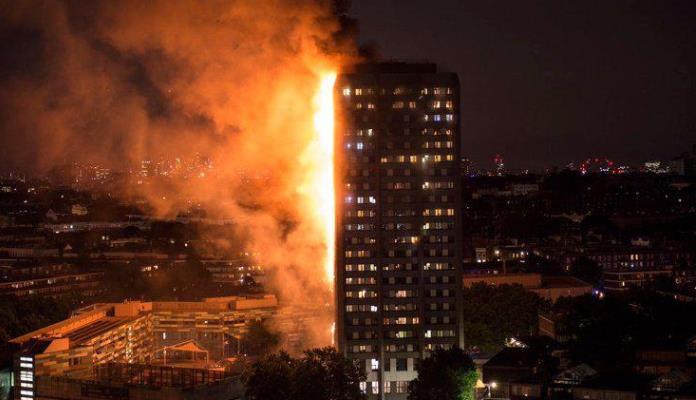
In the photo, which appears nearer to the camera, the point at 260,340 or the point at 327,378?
the point at 327,378

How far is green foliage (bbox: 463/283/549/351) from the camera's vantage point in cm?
4391

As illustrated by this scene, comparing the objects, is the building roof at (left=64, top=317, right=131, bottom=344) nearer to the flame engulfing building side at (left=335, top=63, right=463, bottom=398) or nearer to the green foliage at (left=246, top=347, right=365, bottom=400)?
the green foliage at (left=246, top=347, right=365, bottom=400)

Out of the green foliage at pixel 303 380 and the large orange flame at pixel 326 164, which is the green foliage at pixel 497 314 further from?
the green foliage at pixel 303 380

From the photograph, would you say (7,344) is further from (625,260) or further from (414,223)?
(625,260)

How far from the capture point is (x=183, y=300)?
52.8 m

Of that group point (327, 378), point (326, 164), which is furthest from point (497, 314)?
point (327, 378)

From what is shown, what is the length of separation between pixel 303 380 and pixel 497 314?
16.0 m

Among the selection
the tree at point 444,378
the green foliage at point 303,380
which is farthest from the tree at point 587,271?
the green foliage at point 303,380

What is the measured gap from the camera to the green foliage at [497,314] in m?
43.9

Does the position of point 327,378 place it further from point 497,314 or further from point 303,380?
point 497,314

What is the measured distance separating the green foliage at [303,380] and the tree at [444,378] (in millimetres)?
1994

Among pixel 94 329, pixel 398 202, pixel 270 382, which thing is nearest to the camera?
pixel 270 382

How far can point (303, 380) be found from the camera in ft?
109

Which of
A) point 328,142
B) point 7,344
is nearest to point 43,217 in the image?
point 7,344
